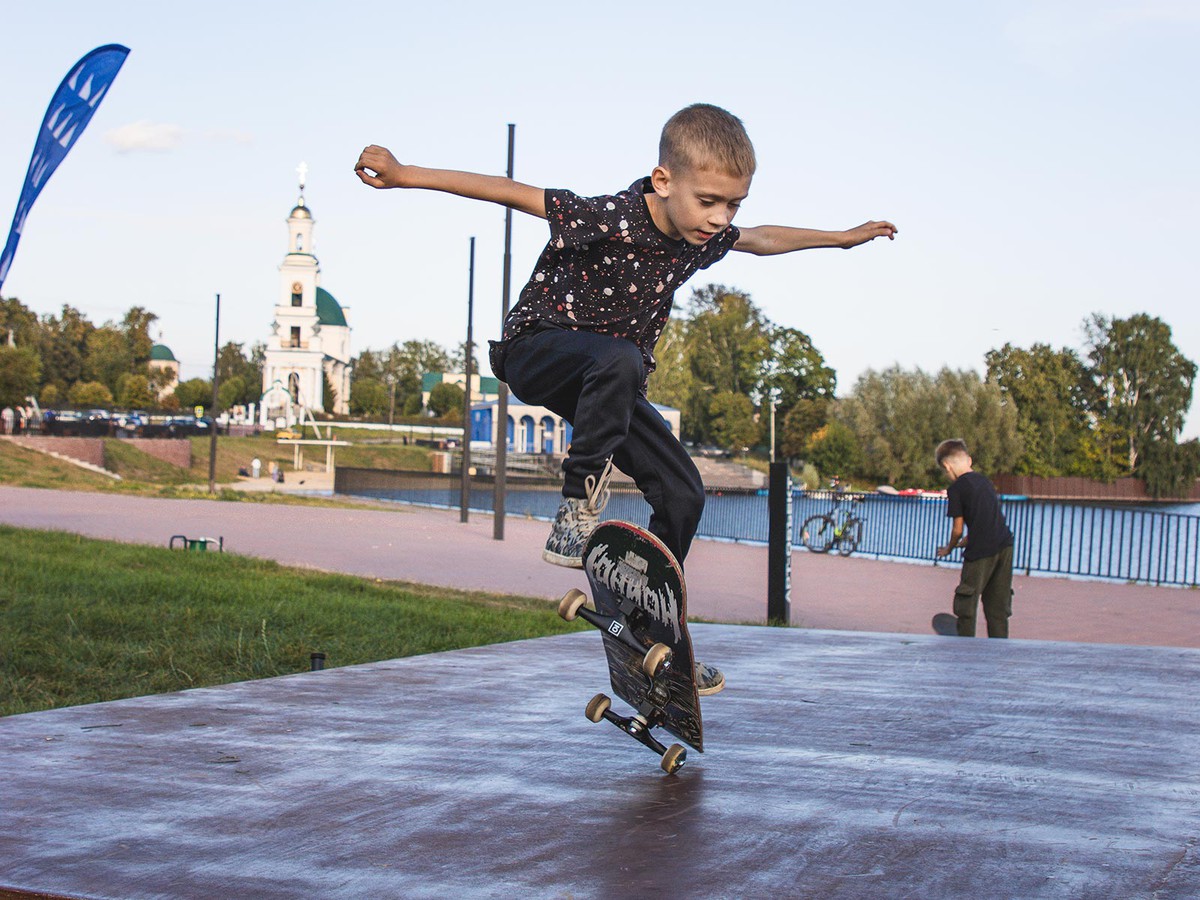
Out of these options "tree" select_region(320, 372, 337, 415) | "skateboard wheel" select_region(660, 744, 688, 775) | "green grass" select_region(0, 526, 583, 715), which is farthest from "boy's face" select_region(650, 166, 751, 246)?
"tree" select_region(320, 372, 337, 415)

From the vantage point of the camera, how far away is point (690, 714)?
2.63m

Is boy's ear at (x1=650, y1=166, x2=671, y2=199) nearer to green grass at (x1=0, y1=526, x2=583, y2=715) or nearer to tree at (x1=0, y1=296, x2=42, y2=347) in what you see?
green grass at (x1=0, y1=526, x2=583, y2=715)

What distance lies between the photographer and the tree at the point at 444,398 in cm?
10337

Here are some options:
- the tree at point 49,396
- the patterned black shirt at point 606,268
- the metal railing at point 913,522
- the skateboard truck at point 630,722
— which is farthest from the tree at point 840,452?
the skateboard truck at point 630,722

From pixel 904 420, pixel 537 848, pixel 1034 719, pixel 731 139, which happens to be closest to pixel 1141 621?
pixel 1034 719

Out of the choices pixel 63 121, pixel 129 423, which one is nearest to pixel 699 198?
pixel 63 121

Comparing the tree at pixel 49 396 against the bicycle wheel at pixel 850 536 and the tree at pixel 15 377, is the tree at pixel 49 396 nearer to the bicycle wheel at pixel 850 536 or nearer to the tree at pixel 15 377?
the tree at pixel 15 377

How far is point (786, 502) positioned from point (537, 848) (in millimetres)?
7776

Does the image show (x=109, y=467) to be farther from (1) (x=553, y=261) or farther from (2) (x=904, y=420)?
(1) (x=553, y=261)

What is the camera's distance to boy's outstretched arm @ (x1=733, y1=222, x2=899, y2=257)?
3570mm

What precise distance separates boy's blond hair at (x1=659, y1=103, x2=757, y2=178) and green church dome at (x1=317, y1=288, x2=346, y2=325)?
10595 cm

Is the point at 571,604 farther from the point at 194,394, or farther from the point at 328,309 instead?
the point at 328,309

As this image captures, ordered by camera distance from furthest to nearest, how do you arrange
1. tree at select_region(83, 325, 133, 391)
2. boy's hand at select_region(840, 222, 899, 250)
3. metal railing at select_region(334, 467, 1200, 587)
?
tree at select_region(83, 325, 133, 391), metal railing at select_region(334, 467, 1200, 587), boy's hand at select_region(840, 222, 899, 250)

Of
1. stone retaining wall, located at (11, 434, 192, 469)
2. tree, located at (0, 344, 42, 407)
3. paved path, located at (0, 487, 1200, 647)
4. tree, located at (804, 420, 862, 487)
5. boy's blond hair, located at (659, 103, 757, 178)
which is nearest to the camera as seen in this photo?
boy's blond hair, located at (659, 103, 757, 178)
